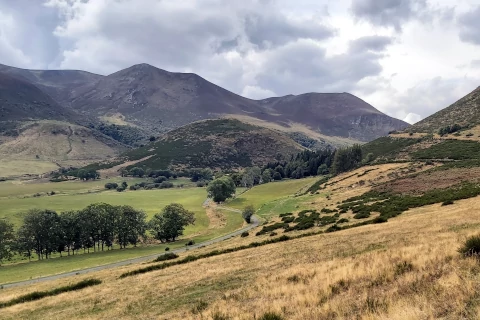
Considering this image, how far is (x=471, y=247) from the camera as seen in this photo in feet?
46.4

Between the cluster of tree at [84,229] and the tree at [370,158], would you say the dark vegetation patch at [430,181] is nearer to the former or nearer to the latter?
the tree at [370,158]

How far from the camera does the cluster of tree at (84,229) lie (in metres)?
86.9

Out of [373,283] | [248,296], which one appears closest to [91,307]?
Answer: [248,296]

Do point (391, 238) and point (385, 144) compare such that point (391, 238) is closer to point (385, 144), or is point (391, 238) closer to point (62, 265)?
point (62, 265)

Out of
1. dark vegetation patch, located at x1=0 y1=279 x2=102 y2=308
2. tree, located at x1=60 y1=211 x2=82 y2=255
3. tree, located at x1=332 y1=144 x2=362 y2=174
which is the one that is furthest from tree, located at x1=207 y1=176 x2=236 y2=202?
dark vegetation patch, located at x1=0 y1=279 x2=102 y2=308

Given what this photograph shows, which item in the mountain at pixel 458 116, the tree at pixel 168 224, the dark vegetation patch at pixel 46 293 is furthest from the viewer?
the mountain at pixel 458 116

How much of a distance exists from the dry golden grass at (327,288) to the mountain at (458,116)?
12128cm

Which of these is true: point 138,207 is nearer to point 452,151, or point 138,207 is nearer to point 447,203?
point 452,151

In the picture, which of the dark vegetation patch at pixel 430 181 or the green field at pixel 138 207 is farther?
the green field at pixel 138 207

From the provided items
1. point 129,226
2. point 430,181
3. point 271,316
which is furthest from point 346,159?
point 271,316

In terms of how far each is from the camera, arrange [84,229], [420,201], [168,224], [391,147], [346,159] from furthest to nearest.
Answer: [346,159] → [391,147] → [168,224] → [84,229] → [420,201]

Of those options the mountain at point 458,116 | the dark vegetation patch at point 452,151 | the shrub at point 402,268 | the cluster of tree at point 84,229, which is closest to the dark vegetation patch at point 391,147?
the mountain at point 458,116

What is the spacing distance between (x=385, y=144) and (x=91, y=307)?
147m

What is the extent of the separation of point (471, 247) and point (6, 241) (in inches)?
3995
